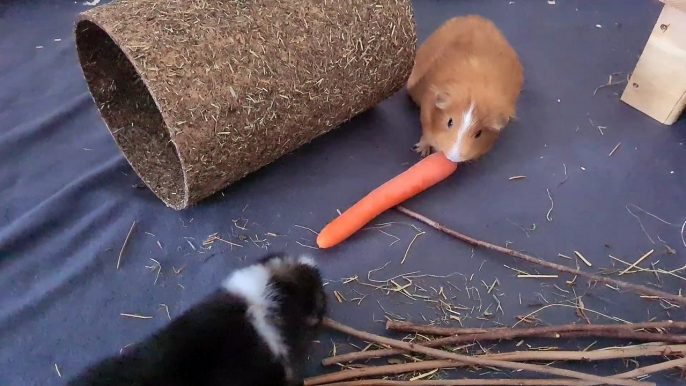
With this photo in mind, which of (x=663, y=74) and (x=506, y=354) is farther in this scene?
(x=663, y=74)

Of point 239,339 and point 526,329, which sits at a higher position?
point 239,339

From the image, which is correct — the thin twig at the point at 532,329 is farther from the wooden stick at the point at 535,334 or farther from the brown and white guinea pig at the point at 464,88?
the brown and white guinea pig at the point at 464,88

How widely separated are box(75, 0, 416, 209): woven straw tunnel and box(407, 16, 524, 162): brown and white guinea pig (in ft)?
0.57

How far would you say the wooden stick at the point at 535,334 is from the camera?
1357 millimetres

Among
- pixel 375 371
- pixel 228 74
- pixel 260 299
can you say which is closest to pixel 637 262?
pixel 375 371

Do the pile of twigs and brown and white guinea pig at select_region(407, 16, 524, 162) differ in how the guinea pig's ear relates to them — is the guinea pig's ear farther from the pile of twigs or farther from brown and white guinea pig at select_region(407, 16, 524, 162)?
the pile of twigs

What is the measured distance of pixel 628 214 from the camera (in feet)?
5.88

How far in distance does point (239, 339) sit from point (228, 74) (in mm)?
692

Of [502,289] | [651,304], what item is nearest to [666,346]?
[651,304]

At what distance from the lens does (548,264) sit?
5.13 feet

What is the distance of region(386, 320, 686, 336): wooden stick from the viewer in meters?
1.38

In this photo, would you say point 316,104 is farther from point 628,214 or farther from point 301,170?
point 628,214

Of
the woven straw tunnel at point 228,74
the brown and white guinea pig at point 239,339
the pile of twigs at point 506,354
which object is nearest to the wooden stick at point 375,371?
the pile of twigs at point 506,354

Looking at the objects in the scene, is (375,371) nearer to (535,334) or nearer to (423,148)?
(535,334)
